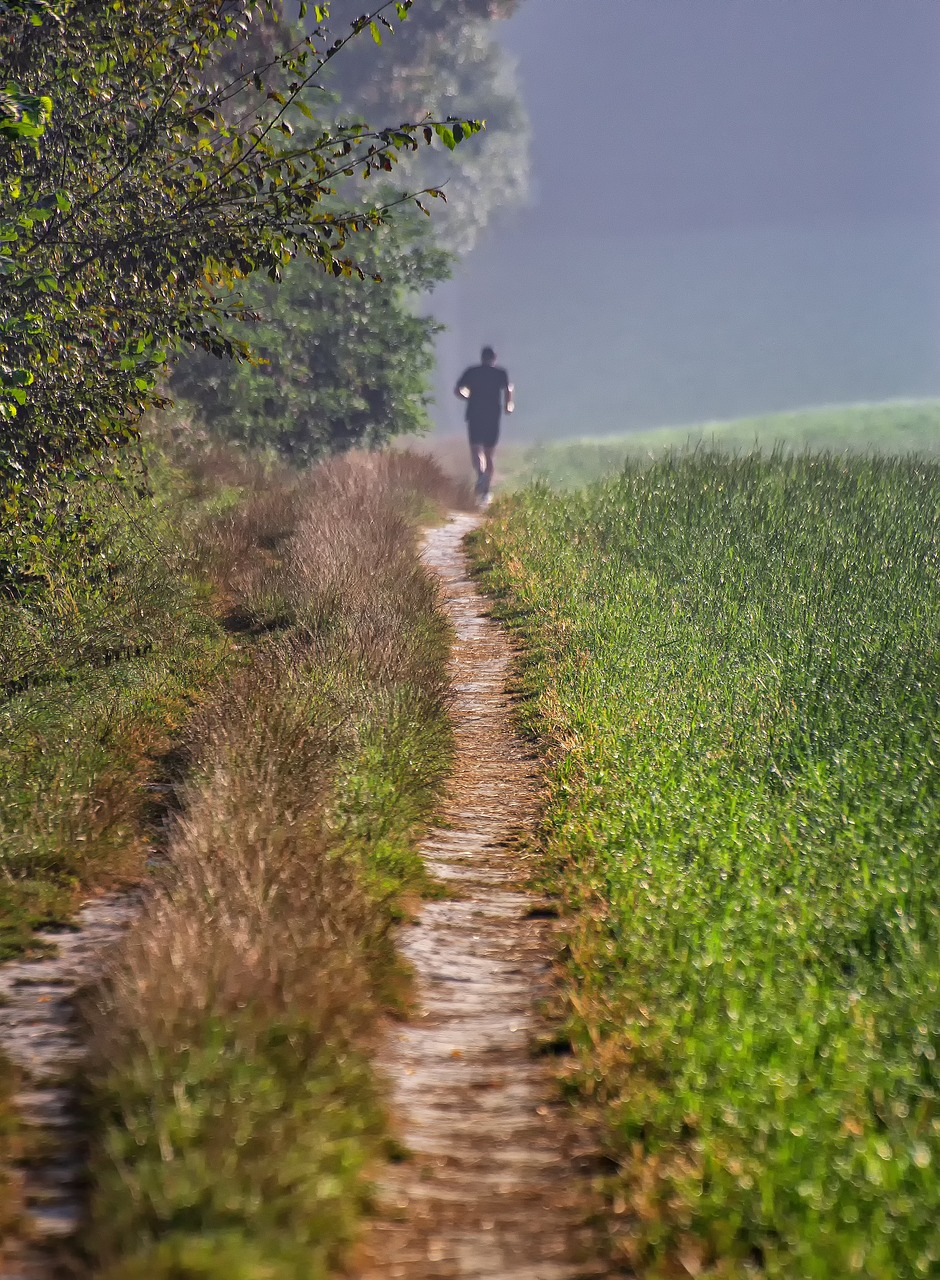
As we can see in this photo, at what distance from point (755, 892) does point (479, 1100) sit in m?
1.55

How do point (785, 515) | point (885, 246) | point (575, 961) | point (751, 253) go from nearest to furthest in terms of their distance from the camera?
point (575, 961) → point (785, 515) → point (885, 246) → point (751, 253)

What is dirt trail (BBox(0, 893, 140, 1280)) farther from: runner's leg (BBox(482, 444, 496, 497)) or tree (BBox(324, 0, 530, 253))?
tree (BBox(324, 0, 530, 253))

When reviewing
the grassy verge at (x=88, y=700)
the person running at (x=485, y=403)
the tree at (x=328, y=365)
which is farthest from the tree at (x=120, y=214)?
the person running at (x=485, y=403)

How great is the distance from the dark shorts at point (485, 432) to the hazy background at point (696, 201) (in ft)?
244

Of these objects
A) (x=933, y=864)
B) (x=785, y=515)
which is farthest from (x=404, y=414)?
(x=933, y=864)

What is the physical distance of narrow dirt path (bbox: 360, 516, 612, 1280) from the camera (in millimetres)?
3068

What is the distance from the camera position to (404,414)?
2138 centimetres

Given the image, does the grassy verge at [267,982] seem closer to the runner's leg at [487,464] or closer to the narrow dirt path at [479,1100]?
the narrow dirt path at [479,1100]

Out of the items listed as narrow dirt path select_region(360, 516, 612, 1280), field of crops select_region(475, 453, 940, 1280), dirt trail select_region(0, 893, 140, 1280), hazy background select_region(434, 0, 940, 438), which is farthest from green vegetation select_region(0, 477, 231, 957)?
hazy background select_region(434, 0, 940, 438)

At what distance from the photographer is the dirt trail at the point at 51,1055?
10.1ft

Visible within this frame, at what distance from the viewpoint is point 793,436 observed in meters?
34.2

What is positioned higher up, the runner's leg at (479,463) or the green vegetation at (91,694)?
the runner's leg at (479,463)

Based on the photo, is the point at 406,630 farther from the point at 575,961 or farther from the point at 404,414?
the point at 404,414

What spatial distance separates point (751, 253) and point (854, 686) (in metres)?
99.3
